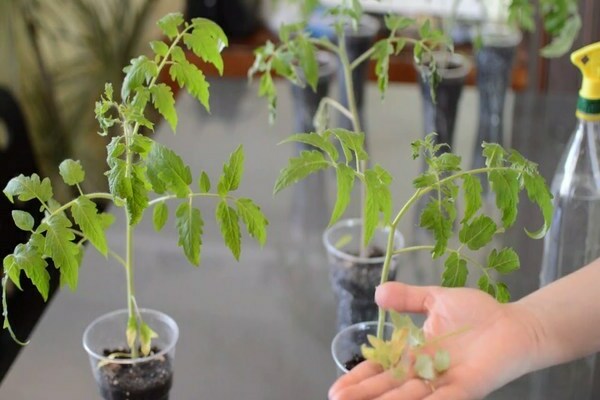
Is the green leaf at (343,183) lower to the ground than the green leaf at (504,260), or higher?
higher

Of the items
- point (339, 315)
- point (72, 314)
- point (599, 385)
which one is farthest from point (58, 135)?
point (599, 385)

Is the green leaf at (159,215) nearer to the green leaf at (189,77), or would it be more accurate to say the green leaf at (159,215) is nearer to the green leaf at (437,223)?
the green leaf at (189,77)

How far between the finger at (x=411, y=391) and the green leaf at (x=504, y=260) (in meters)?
0.15

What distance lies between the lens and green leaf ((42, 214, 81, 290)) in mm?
847

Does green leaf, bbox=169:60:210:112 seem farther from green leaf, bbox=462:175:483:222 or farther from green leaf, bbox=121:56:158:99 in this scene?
green leaf, bbox=462:175:483:222

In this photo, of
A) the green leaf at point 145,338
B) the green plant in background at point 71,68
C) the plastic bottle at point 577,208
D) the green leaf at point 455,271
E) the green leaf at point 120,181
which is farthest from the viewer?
the green plant in background at point 71,68

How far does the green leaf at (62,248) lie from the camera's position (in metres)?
0.85

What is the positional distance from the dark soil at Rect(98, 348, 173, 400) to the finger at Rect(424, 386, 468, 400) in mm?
327

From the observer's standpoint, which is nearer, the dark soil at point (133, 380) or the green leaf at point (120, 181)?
the green leaf at point (120, 181)

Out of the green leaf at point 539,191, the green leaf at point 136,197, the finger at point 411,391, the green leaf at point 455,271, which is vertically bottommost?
the finger at point 411,391

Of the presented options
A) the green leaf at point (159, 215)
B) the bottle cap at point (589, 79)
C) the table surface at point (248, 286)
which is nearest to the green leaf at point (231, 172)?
the green leaf at point (159, 215)

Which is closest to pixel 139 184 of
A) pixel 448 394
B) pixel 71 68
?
pixel 448 394

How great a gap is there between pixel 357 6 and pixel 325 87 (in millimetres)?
444

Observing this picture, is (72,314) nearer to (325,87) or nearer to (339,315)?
(339,315)
